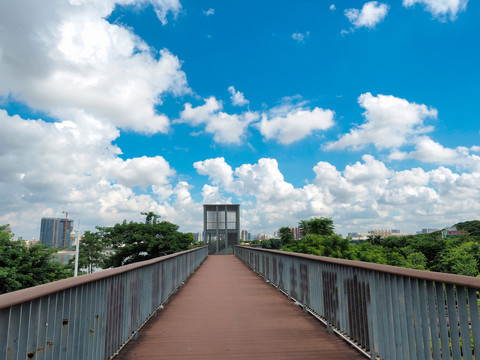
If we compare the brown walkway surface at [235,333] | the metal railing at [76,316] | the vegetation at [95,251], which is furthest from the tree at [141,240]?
the metal railing at [76,316]

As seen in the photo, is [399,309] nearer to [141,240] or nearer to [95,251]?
[141,240]

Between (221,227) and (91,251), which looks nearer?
(221,227)

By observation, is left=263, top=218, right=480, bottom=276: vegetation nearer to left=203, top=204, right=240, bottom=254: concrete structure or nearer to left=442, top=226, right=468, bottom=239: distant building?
left=203, top=204, right=240, bottom=254: concrete structure

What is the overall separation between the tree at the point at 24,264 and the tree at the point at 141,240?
15755 mm

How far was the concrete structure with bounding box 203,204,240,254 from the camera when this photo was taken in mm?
32938

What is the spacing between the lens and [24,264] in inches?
1093

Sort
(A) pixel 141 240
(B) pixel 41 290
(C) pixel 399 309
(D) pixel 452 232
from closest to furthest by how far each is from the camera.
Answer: (B) pixel 41 290
(C) pixel 399 309
(A) pixel 141 240
(D) pixel 452 232

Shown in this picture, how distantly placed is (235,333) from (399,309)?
8.41 feet

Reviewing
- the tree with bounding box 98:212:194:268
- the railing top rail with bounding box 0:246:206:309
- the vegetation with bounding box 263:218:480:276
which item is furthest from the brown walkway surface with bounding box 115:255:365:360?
the tree with bounding box 98:212:194:268

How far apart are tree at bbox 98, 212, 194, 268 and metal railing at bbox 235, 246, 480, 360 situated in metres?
43.7

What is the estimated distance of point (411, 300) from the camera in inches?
112

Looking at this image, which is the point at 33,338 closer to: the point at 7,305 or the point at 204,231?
the point at 7,305

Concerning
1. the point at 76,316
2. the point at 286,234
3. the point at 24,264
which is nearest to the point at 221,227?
the point at 24,264

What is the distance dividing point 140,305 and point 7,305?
3263 mm
